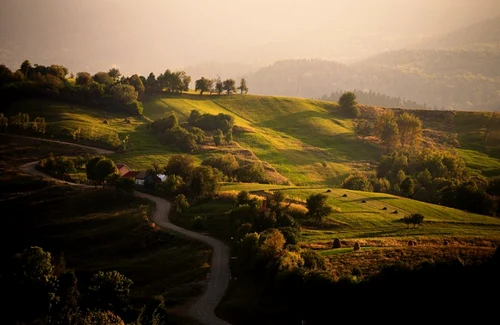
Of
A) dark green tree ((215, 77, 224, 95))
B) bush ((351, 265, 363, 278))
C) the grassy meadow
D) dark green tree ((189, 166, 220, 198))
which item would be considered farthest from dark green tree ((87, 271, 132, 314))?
dark green tree ((215, 77, 224, 95))

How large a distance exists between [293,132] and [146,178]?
250 feet

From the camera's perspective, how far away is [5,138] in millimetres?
119688

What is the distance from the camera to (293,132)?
516 feet

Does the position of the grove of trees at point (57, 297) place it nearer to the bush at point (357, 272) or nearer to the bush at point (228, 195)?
the bush at point (357, 272)

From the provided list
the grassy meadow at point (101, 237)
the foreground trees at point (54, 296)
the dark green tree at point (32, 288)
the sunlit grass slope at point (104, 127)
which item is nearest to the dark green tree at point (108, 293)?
the foreground trees at point (54, 296)

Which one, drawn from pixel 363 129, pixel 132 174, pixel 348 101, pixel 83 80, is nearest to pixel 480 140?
pixel 363 129

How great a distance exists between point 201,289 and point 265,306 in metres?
10.6

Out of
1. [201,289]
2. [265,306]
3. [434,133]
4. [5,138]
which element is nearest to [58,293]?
[201,289]

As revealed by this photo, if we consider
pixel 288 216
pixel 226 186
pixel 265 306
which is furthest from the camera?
pixel 226 186

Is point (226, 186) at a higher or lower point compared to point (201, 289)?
higher

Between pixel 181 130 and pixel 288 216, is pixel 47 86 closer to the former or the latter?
pixel 181 130

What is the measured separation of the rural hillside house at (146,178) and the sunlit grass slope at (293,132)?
3886cm

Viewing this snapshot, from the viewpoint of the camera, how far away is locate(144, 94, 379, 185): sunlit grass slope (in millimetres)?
124812

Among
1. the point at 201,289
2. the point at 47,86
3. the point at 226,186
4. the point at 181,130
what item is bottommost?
the point at 201,289
